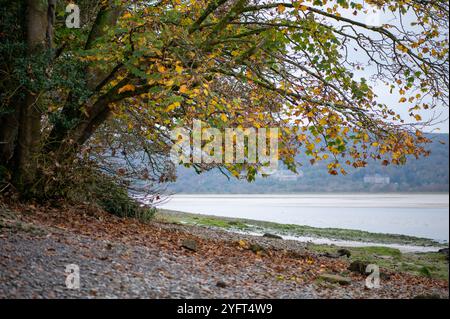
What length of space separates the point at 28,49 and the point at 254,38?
18.1 ft

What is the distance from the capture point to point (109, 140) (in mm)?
16469

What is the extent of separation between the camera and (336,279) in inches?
410

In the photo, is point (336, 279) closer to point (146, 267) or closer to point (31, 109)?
point (146, 267)

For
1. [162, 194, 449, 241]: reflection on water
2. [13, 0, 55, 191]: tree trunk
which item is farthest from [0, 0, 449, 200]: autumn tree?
[162, 194, 449, 241]: reflection on water

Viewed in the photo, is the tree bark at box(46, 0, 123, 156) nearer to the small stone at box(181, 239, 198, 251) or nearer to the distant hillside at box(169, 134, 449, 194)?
the small stone at box(181, 239, 198, 251)

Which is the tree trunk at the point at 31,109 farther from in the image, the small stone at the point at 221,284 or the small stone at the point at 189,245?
the small stone at the point at 221,284

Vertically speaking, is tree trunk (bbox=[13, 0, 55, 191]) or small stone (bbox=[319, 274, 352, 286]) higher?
tree trunk (bbox=[13, 0, 55, 191])

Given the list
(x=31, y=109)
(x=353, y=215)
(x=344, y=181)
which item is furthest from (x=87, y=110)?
(x=344, y=181)

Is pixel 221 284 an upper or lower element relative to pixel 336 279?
upper

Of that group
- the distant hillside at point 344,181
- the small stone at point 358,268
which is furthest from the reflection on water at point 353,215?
the small stone at point 358,268

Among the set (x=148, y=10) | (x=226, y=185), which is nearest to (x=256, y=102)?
(x=148, y=10)

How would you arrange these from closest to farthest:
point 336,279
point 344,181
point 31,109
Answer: point 336,279, point 31,109, point 344,181

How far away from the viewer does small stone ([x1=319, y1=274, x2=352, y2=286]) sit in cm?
1024

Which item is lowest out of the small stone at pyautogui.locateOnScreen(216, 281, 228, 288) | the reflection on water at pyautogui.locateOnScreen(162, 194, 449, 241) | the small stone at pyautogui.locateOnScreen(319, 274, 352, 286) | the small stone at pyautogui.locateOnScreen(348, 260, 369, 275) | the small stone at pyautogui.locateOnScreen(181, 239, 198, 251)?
the reflection on water at pyautogui.locateOnScreen(162, 194, 449, 241)
